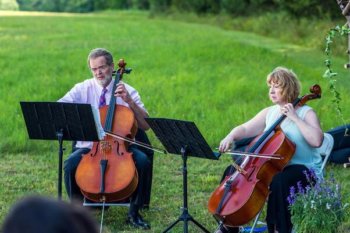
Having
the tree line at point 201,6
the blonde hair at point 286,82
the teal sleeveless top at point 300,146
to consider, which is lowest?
the tree line at point 201,6

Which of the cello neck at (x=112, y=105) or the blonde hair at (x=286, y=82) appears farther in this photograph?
the cello neck at (x=112, y=105)

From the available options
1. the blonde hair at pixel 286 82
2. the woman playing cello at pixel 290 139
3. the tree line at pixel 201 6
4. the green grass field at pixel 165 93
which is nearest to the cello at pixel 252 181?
the woman playing cello at pixel 290 139

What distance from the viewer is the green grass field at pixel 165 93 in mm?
7305

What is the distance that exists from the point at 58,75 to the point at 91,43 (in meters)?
9.97

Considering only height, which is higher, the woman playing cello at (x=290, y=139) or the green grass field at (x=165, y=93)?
the woman playing cello at (x=290, y=139)

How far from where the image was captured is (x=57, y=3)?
3489 inches

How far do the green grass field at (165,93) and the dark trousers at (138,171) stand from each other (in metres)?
0.23

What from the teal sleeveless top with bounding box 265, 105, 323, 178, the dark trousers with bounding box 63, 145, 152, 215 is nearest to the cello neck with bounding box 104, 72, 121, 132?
the dark trousers with bounding box 63, 145, 152, 215

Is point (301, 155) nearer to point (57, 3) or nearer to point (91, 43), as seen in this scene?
point (91, 43)

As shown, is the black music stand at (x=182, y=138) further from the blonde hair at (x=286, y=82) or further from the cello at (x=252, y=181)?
the blonde hair at (x=286, y=82)

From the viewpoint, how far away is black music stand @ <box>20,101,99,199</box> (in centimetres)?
511

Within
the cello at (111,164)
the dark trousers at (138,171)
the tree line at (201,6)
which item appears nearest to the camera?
the cello at (111,164)

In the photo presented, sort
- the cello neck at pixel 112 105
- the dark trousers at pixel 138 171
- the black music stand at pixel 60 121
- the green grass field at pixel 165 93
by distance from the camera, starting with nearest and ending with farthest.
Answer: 1. the black music stand at pixel 60 121
2. the cello neck at pixel 112 105
3. the dark trousers at pixel 138 171
4. the green grass field at pixel 165 93

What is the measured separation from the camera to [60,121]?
5.21m
